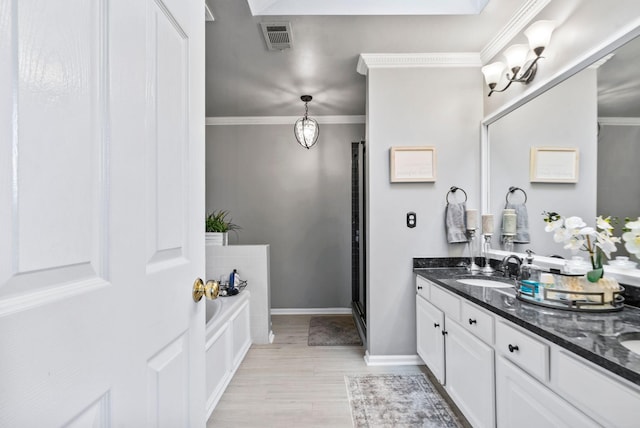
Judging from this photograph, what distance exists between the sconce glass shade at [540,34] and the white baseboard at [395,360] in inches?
91.1

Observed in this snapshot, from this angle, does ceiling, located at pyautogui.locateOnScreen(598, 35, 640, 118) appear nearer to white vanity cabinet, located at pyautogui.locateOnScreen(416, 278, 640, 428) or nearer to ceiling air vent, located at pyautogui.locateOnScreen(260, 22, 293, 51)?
white vanity cabinet, located at pyautogui.locateOnScreen(416, 278, 640, 428)

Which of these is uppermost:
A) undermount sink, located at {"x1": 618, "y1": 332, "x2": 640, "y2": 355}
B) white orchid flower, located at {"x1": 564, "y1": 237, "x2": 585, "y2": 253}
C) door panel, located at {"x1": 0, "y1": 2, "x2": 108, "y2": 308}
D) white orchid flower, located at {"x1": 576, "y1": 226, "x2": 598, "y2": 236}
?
door panel, located at {"x1": 0, "y1": 2, "x2": 108, "y2": 308}

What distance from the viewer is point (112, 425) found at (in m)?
0.53

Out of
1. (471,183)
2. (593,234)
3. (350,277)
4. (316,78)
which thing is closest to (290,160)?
(316,78)

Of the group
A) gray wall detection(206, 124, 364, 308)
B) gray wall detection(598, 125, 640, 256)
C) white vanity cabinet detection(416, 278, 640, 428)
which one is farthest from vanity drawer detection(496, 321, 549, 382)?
gray wall detection(206, 124, 364, 308)

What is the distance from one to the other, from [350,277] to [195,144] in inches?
144

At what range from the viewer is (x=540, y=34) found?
1882 millimetres

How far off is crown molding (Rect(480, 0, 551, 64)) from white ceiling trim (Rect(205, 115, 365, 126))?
73.9 inches

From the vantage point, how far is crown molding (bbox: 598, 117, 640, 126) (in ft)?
4.63

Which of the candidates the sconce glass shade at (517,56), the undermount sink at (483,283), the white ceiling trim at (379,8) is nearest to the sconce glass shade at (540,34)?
the sconce glass shade at (517,56)

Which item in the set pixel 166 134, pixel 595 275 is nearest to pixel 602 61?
pixel 595 275

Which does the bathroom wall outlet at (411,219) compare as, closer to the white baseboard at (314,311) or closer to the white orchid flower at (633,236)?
the white orchid flower at (633,236)

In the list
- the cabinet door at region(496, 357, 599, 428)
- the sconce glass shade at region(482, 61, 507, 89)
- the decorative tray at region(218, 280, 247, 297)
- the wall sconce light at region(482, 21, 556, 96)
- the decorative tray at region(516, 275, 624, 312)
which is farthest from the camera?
the decorative tray at region(218, 280, 247, 297)

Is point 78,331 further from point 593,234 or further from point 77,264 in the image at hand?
point 593,234
